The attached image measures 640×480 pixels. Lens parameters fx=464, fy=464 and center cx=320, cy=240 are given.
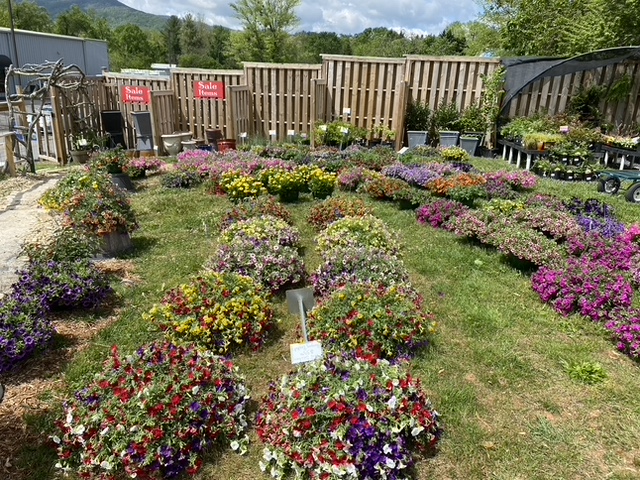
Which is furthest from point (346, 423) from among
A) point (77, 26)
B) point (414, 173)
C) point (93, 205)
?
point (77, 26)

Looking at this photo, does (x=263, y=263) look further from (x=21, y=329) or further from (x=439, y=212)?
(x=439, y=212)

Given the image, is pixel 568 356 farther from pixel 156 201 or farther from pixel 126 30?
pixel 126 30

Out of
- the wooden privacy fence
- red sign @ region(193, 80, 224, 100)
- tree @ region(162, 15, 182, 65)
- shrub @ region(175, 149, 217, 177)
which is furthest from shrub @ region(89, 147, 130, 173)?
tree @ region(162, 15, 182, 65)

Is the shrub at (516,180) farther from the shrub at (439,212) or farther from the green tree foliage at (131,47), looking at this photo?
the green tree foliage at (131,47)

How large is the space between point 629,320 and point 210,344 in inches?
130

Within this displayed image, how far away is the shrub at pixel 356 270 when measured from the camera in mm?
4082

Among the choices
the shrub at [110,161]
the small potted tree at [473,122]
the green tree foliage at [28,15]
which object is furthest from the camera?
the green tree foliage at [28,15]

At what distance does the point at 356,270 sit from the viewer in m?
4.17

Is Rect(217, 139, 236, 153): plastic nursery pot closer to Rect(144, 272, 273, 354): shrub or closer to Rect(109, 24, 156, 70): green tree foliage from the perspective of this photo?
Rect(144, 272, 273, 354): shrub

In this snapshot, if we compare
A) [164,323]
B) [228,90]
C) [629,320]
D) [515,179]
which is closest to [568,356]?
[629,320]

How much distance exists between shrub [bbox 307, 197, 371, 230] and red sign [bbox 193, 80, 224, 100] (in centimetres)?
698

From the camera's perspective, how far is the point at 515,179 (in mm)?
7449

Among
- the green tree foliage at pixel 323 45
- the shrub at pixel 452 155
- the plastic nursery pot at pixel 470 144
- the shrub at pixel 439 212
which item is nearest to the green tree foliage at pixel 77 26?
the green tree foliage at pixel 323 45

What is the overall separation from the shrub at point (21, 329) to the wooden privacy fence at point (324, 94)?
8360mm
